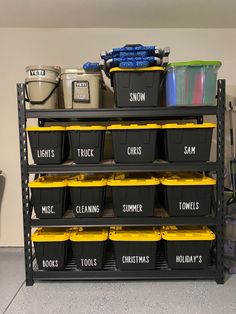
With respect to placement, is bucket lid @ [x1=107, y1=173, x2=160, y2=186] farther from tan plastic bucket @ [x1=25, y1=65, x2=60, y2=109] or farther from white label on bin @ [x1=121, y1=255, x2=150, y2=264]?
tan plastic bucket @ [x1=25, y1=65, x2=60, y2=109]

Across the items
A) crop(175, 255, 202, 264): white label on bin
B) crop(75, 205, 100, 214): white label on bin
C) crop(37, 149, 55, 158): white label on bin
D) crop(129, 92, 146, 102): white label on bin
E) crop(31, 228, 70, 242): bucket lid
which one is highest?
crop(129, 92, 146, 102): white label on bin

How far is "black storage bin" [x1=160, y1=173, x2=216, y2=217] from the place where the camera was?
1870 mm

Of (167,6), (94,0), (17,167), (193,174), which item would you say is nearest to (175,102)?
(193,174)

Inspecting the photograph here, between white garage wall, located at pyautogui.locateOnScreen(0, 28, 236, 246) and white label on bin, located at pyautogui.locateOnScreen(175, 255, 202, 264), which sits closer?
white label on bin, located at pyautogui.locateOnScreen(175, 255, 202, 264)

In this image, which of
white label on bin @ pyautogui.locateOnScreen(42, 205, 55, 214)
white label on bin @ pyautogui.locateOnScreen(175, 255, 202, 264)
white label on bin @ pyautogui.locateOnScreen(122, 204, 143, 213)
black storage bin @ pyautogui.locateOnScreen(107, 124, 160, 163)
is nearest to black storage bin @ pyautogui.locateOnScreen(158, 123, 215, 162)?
black storage bin @ pyautogui.locateOnScreen(107, 124, 160, 163)

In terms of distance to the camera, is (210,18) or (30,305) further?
(210,18)

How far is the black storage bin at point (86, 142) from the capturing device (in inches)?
73.5

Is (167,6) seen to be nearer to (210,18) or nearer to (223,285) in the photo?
(210,18)

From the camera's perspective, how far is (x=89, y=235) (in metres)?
1.95

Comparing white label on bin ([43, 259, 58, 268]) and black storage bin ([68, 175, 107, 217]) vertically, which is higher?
black storage bin ([68, 175, 107, 217])

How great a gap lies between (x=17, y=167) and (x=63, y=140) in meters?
0.86

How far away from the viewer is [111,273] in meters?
1.96

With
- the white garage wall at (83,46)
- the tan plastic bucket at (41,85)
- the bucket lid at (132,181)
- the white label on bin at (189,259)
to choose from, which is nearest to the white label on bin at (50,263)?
the bucket lid at (132,181)

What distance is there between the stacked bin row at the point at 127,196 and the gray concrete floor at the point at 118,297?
0.52 metres
